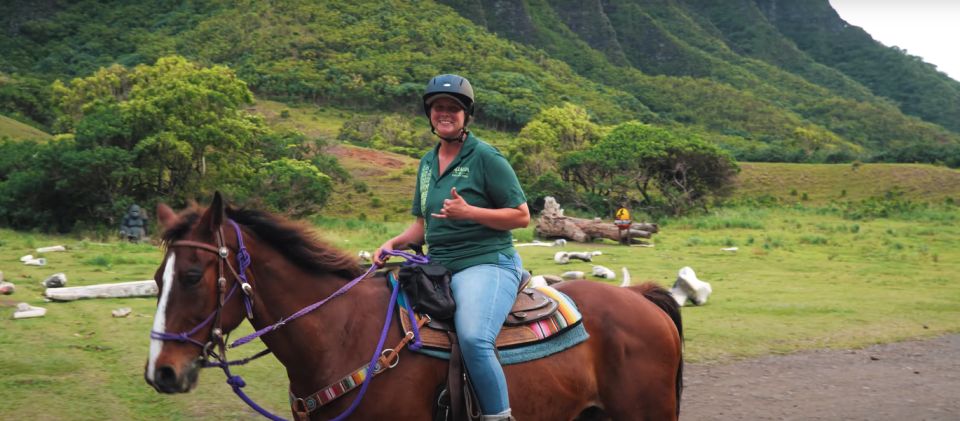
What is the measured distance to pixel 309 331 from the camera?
354 cm

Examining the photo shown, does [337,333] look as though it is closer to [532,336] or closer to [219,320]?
[219,320]

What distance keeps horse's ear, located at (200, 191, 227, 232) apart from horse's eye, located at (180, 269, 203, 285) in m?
0.22

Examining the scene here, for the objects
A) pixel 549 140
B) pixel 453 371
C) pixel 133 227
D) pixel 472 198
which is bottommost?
pixel 133 227

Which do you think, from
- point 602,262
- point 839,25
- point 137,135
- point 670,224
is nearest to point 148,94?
point 137,135

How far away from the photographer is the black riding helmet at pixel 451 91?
3.90 m

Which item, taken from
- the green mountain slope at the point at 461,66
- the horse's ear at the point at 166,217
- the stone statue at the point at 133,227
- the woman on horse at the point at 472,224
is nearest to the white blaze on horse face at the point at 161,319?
the horse's ear at the point at 166,217

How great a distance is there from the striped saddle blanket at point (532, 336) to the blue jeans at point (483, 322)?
12cm

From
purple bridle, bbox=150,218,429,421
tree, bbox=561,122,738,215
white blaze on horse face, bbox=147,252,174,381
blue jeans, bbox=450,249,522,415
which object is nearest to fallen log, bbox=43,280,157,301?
purple bridle, bbox=150,218,429,421

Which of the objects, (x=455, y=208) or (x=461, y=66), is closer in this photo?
(x=455, y=208)

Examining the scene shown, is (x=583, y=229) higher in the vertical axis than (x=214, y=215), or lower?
lower

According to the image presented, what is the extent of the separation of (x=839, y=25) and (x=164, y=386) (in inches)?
8773

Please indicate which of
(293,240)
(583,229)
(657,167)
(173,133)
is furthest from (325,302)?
(657,167)

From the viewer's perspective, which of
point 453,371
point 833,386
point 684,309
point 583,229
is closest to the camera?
point 453,371

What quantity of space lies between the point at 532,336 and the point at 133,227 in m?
22.1
